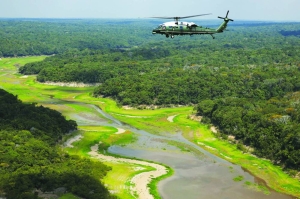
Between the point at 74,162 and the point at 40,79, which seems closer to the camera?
the point at 74,162

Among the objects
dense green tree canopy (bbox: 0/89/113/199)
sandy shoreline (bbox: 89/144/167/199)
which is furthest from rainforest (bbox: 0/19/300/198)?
sandy shoreline (bbox: 89/144/167/199)

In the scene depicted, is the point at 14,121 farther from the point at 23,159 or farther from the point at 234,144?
the point at 234,144

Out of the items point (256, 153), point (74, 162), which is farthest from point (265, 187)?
point (74, 162)

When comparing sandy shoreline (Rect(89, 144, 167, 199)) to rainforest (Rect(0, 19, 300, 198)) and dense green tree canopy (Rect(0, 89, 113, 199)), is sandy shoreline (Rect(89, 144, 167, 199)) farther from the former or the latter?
dense green tree canopy (Rect(0, 89, 113, 199))

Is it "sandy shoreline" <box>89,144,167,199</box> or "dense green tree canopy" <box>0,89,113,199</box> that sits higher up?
"dense green tree canopy" <box>0,89,113,199</box>

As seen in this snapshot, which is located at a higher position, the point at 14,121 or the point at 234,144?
the point at 14,121

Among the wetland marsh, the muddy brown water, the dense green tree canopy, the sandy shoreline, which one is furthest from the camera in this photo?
the wetland marsh

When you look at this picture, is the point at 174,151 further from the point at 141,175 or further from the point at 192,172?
the point at 141,175

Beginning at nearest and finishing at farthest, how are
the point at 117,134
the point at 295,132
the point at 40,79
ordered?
1. the point at 295,132
2. the point at 117,134
3. the point at 40,79
